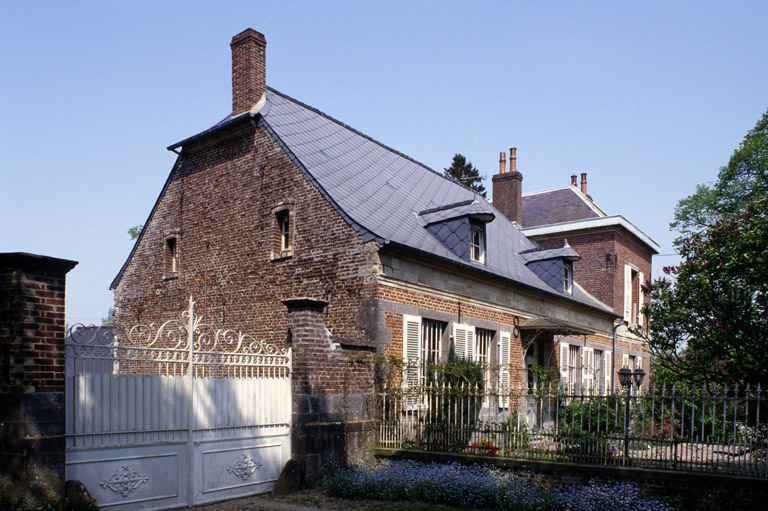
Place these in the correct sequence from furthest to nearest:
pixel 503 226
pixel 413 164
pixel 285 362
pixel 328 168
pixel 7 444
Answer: pixel 503 226
pixel 413 164
pixel 328 168
pixel 285 362
pixel 7 444

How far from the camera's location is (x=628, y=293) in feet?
90.1

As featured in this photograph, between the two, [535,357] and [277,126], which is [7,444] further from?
[535,357]

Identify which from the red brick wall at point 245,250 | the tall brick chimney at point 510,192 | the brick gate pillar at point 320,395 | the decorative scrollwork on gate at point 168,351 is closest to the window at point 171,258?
the red brick wall at point 245,250

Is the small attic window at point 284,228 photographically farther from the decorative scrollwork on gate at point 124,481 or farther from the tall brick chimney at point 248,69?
the decorative scrollwork on gate at point 124,481

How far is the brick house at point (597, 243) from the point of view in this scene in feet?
85.8

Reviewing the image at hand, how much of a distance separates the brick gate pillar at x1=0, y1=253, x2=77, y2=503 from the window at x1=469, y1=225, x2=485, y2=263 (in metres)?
11.0

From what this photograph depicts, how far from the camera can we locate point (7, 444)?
6.86 meters

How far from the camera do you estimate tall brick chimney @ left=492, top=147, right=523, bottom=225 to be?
89.5 ft

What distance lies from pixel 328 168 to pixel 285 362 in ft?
20.2

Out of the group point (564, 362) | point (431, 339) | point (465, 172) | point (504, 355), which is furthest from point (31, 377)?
point (465, 172)

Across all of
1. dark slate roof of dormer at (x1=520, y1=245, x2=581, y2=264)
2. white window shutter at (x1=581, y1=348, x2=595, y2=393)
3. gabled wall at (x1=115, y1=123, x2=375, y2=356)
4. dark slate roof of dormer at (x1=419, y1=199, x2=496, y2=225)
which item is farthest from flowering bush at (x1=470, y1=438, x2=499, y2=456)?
white window shutter at (x1=581, y1=348, x2=595, y2=393)

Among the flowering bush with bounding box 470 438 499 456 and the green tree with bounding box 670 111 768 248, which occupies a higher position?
the green tree with bounding box 670 111 768 248

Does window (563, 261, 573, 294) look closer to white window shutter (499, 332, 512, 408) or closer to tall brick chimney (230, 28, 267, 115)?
white window shutter (499, 332, 512, 408)

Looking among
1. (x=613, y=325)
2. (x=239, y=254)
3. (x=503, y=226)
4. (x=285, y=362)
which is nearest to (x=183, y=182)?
(x=239, y=254)
